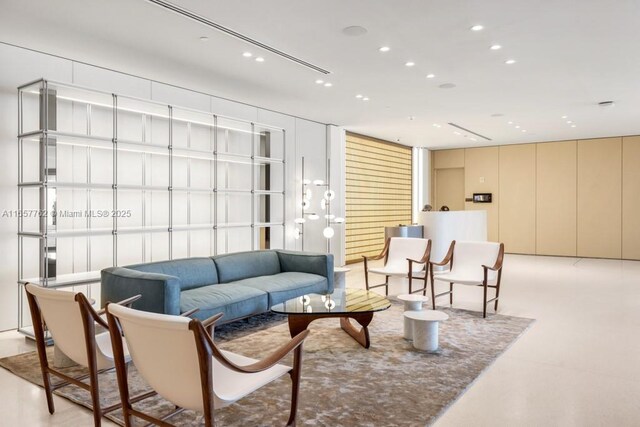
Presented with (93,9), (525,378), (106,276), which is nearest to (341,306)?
(525,378)

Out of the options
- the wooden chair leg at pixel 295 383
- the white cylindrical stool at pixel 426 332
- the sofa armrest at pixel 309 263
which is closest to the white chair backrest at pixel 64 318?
the wooden chair leg at pixel 295 383

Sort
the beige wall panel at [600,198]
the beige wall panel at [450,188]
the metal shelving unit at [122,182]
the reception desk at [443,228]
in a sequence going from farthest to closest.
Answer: the beige wall panel at [450,188]
the beige wall panel at [600,198]
the reception desk at [443,228]
the metal shelving unit at [122,182]

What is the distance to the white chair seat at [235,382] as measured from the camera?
7.20ft

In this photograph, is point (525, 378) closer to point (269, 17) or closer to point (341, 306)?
point (341, 306)

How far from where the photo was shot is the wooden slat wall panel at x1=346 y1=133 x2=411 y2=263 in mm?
10219

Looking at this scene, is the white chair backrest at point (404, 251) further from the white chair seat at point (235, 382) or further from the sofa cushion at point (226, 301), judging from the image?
the white chair seat at point (235, 382)

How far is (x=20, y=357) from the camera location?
4000 millimetres

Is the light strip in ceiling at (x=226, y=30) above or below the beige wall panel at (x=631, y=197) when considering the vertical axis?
above

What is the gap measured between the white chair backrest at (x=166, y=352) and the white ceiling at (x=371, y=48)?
270cm

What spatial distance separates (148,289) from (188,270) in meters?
0.96

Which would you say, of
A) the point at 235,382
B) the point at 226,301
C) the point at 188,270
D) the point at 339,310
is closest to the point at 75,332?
the point at 235,382

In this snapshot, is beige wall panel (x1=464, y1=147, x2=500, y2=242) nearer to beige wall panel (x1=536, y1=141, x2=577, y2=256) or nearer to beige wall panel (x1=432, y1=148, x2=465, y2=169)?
beige wall panel (x1=432, y1=148, x2=465, y2=169)

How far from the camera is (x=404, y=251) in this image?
6.71m

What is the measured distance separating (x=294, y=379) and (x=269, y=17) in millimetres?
3045
